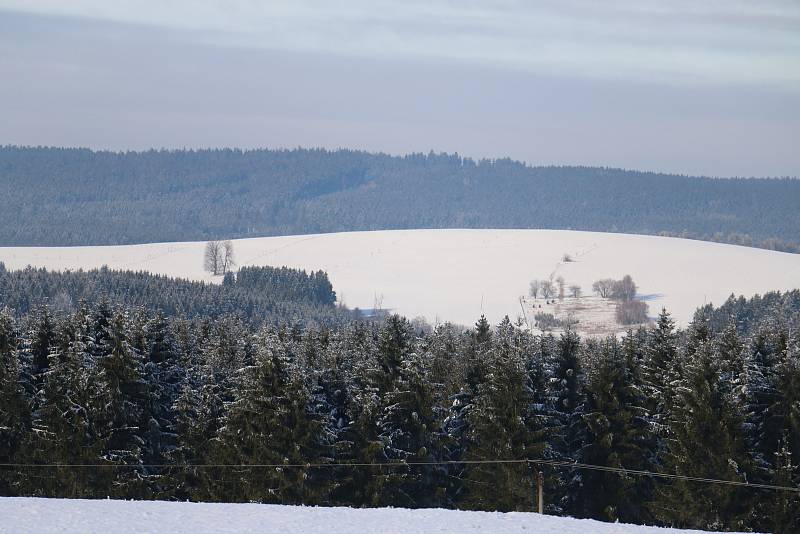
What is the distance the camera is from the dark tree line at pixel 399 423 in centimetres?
4397

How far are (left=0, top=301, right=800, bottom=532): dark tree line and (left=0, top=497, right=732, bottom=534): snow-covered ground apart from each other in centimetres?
1522

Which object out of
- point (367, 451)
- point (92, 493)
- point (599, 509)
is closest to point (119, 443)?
point (92, 493)

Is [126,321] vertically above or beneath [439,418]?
above

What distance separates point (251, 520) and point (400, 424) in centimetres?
2075

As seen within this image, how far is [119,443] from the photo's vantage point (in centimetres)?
4659

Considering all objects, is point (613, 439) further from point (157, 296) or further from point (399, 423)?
point (157, 296)

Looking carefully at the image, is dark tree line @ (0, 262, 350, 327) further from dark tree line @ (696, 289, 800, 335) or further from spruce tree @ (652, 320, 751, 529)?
spruce tree @ (652, 320, 751, 529)

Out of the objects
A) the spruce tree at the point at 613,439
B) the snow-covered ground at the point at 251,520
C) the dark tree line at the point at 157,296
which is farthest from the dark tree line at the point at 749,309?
the snow-covered ground at the point at 251,520

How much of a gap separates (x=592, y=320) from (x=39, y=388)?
5494 inches

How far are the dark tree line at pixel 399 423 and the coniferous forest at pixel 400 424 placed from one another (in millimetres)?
82

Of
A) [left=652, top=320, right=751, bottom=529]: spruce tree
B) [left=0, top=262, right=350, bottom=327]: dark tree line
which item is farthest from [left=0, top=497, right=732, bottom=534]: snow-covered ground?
[left=0, top=262, right=350, bottom=327]: dark tree line

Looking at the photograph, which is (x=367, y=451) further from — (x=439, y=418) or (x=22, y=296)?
(x=22, y=296)

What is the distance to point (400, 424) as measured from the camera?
47.3 metres

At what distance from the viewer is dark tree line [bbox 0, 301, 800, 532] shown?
44.0 meters
